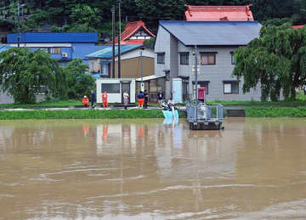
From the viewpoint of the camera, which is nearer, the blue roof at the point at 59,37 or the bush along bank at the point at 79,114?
the bush along bank at the point at 79,114

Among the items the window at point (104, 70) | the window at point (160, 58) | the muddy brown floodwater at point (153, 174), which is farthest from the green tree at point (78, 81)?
the muddy brown floodwater at point (153, 174)

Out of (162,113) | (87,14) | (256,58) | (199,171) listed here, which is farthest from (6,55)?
(87,14)

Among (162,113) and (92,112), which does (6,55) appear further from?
(162,113)

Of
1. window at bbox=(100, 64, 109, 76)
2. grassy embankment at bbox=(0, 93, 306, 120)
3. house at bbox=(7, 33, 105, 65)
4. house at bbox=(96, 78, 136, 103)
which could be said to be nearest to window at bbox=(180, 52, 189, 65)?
house at bbox=(96, 78, 136, 103)

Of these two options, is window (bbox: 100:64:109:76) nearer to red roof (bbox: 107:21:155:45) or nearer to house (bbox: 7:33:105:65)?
house (bbox: 7:33:105:65)

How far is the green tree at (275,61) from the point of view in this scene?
41688 millimetres

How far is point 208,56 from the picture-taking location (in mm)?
50531

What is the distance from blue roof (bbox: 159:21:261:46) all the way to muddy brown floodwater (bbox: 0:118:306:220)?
1763cm

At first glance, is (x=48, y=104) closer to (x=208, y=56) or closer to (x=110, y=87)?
(x=110, y=87)

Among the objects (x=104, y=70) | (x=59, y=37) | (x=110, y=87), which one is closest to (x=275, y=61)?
(x=110, y=87)

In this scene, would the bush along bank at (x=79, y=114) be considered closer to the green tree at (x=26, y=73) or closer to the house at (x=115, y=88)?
the green tree at (x=26, y=73)

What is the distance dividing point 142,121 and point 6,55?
44.5 feet

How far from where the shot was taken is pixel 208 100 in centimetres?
4984

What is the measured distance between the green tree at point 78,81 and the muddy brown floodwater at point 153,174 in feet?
67.3
